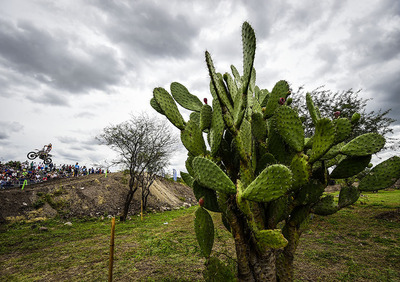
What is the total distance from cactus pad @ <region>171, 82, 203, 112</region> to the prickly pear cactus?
1.40 ft

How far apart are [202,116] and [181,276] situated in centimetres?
298

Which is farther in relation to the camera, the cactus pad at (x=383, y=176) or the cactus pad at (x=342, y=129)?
the cactus pad at (x=383, y=176)

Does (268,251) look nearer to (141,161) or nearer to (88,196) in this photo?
(141,161)

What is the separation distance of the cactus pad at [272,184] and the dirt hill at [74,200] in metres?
13.5

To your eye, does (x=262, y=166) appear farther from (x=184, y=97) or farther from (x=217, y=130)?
(x=184, y=97)

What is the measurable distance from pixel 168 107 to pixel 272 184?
1.52 meters

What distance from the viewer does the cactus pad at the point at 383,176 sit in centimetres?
233

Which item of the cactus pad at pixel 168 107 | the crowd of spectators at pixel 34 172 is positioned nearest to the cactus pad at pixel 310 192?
the cactus pad at pixel 168 107

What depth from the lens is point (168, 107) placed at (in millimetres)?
2494

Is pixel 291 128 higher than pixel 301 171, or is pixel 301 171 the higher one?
pixel 291 128

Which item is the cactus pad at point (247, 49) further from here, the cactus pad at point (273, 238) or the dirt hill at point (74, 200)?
the dirt hill at point (74, 200)

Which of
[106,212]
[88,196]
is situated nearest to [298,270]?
[106,212]

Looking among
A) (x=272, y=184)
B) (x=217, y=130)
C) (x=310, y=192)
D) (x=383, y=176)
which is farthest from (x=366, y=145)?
(x=217, y=130)

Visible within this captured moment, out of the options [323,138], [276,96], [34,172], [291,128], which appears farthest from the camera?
[34,172]
